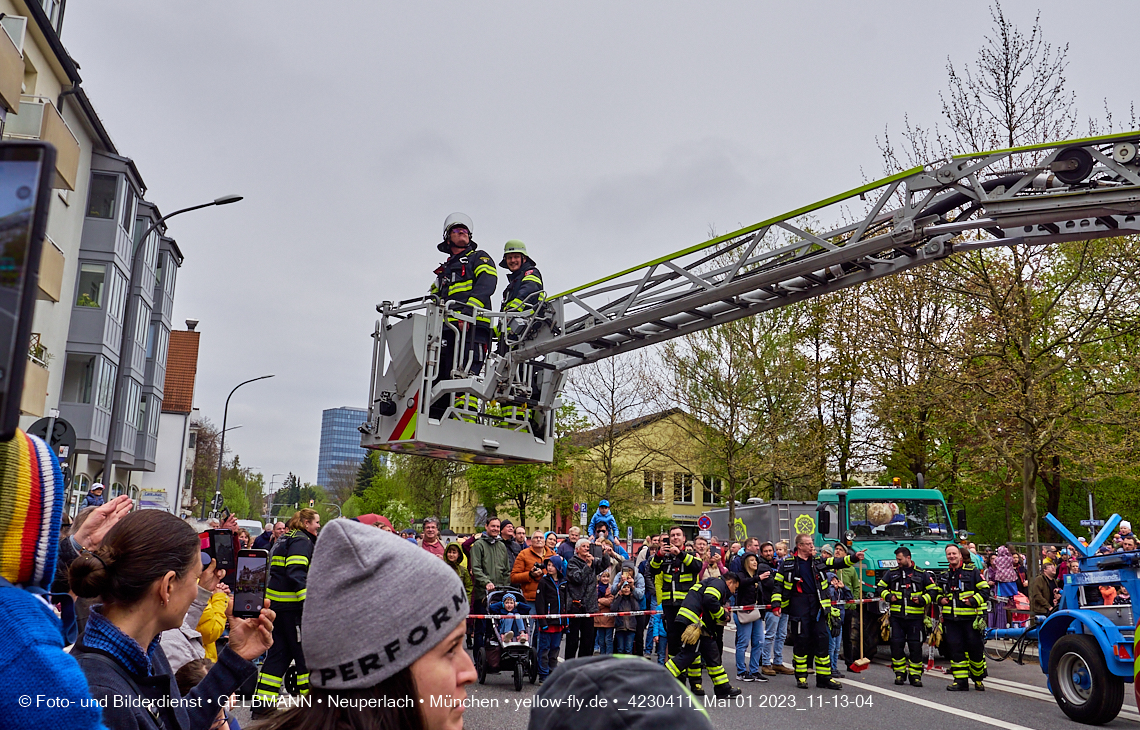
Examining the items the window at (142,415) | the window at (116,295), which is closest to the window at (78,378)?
the window at (116,295)

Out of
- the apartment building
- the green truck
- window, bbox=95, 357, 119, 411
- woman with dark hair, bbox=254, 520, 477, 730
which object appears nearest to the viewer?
woman with dark hair, bbox=254, 520, 477, 730

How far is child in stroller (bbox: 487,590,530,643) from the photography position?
11016 millimetres

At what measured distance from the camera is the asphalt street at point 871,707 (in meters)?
9.16

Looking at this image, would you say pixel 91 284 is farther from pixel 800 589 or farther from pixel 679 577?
pixel 800 589

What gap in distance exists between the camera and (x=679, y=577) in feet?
34.3

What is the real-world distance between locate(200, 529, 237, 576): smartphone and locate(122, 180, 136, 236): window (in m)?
28.9

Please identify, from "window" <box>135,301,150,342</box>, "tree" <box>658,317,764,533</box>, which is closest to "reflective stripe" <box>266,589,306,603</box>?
"tree" <box>658,317,764,533</box>

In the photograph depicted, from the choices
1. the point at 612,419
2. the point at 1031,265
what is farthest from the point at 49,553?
the point at 612,419

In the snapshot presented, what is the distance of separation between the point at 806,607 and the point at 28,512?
38.0 feet

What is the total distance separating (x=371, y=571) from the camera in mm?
1714

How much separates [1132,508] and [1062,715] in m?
30.0

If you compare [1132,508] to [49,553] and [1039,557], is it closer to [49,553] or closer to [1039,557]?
[1039,557]

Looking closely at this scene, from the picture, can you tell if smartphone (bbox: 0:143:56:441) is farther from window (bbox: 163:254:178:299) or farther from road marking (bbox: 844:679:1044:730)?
window (bbox: 163:254:178:299)

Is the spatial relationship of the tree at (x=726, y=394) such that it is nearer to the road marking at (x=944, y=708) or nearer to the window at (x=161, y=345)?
the road marking at (x=944, y=708)
